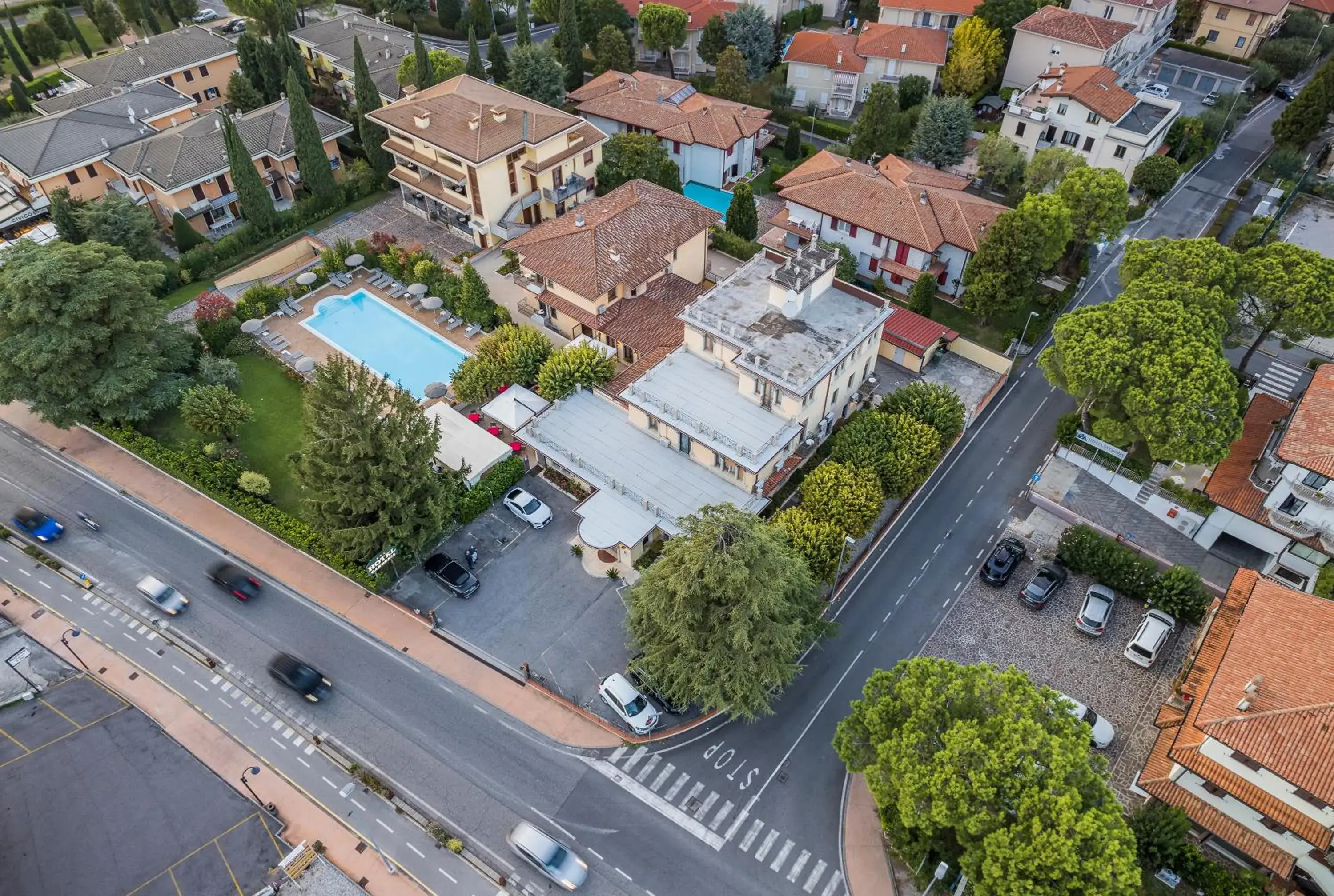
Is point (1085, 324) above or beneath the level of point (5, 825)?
above

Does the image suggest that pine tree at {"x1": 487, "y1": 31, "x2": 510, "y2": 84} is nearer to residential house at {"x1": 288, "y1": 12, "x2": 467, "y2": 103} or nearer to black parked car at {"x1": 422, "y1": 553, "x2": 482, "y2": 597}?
residential house at {"x1": 288, "y1": 12, "x2": 467, "y2": 103}

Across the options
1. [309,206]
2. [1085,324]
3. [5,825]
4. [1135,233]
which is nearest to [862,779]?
[1085,324]

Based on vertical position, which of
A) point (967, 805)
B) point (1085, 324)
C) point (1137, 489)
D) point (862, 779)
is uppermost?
point (1085, 324)

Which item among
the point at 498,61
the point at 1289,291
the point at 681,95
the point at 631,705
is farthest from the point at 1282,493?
the point at 498,61

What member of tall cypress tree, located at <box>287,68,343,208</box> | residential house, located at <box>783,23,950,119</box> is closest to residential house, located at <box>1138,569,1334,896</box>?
residential house, located at <box>783,23,950,119</box>

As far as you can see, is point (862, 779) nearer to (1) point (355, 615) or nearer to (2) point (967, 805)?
(2) point (967, 805)

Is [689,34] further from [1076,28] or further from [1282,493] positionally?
[1282,493]
